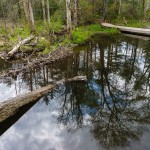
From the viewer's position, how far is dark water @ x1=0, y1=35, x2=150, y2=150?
233 inches

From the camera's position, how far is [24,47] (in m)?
14.8

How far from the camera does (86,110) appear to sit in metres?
7.46

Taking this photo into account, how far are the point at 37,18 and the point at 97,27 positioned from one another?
34.5 feet

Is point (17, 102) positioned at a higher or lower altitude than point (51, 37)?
lower

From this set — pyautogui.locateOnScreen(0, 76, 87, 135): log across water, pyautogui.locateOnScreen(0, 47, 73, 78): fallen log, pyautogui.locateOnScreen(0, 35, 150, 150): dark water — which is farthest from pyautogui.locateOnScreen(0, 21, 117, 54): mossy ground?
pyautogui.locateOnScreen(0, 76, 87, 135): log across water

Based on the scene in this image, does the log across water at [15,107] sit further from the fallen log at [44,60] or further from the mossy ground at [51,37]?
the mossy ground at [51,37]

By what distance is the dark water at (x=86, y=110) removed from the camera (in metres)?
5.93

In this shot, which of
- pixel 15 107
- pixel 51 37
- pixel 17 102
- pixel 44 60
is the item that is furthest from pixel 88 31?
pixel 15 107

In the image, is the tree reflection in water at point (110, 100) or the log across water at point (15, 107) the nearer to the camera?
the tree reflection in water at point (110, 100)

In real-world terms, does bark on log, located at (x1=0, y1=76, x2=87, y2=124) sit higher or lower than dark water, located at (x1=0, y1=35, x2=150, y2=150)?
higher

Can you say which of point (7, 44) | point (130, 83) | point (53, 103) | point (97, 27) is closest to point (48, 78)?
point (53, 103)

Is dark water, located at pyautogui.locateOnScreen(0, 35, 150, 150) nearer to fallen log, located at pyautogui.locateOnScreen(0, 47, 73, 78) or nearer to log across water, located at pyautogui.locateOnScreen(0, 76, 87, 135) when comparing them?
log across water, located at pyautogui.locateOnScreen(0, 76, 87, 135)

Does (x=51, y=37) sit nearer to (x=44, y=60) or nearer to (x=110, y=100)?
(x=44, y=60)

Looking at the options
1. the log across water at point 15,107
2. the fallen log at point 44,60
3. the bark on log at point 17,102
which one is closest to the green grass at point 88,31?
the fallen log at point 44,60
